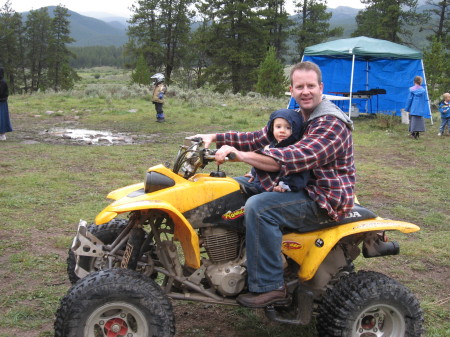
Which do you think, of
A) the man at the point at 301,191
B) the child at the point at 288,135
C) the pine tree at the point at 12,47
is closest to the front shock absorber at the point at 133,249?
the man at the point at 301,191

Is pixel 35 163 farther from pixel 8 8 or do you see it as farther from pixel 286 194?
pixel 8 8

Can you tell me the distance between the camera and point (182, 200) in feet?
10.6

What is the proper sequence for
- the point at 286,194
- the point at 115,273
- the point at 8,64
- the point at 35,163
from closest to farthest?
the point at 115,273
the point at 286,194
the point at 35,163
the point at 8,64

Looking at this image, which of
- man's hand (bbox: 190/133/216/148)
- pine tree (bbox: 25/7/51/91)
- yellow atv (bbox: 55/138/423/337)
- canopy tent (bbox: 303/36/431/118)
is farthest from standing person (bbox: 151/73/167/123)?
pine tree (bbox: 25/7/51/91)

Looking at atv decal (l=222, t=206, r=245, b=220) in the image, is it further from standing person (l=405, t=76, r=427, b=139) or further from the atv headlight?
standing person (l=405, t=76, r=427, b=139)

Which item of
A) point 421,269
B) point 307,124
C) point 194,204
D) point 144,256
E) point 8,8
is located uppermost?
point 8,8

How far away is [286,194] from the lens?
10.8ft

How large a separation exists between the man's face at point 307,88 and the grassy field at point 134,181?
5.81ft

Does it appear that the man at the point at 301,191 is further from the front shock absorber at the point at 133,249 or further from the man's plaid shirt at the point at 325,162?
the front shock absorber at the point at 133,249

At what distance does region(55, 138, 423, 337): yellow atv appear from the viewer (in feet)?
10.3

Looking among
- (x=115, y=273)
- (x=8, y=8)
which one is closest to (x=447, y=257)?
(x=115, y=273)

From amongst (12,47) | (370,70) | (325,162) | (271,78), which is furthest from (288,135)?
(12,47)

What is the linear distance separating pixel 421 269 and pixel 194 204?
308cm

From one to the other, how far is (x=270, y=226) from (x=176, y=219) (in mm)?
605
